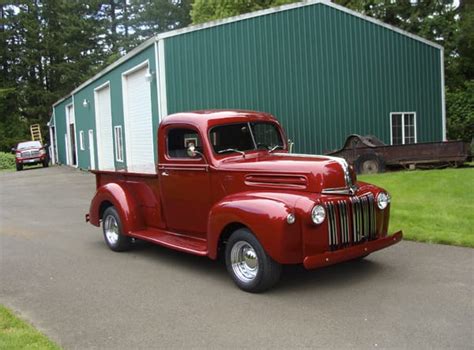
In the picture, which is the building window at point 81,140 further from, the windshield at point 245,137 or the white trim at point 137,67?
the windshield at point 245,137

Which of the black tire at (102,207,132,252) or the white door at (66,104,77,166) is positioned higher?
the white door at (66,104,77,166)

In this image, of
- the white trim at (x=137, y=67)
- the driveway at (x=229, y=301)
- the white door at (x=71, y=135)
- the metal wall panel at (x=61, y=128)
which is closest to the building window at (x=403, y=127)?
the white trim at (x=137, y=67)

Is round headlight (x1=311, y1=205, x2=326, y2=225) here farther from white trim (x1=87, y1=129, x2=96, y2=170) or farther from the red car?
the red car

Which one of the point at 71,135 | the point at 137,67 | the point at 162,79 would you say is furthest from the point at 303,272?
the point at 71,135

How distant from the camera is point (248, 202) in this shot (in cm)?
581

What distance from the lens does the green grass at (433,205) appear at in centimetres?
819

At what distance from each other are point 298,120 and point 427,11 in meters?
14.5

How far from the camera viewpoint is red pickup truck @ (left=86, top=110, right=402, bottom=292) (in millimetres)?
5527

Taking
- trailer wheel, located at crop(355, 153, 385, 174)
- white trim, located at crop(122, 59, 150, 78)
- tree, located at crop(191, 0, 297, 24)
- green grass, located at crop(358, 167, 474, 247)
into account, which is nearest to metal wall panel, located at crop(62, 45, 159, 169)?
white trim, located at crop(122, 59, 150, 78)

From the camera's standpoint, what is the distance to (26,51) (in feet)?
172

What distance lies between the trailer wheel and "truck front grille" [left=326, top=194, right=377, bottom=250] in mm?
10283

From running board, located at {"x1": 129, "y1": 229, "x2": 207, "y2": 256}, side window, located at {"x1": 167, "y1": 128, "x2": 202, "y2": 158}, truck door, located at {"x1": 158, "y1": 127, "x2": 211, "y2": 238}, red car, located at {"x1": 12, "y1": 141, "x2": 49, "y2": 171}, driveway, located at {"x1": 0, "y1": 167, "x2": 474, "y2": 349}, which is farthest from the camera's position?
red car, located at {"x1": 12, "y1": 141, "x2": 49, "y2": 171}

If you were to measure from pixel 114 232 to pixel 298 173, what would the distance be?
3.62 m

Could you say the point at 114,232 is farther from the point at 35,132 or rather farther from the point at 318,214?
the point at 35,132
